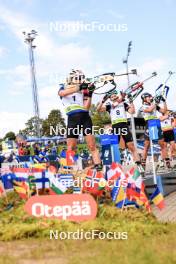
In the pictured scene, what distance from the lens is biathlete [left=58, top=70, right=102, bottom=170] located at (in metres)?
7.98

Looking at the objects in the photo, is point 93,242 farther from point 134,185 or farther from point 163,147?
point 163,147

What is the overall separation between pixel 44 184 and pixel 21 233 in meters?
1.33

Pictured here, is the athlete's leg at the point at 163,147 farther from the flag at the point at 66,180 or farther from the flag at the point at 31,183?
the flag at the point at 31,183

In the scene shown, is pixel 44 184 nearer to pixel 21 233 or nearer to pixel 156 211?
pixel 21 233

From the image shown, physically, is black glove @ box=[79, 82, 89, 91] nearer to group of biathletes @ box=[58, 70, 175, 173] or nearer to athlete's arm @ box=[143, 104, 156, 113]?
group of biathletes @ box=[58, 70, 175, 173]

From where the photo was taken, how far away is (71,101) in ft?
26.6

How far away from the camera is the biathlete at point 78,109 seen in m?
7.98

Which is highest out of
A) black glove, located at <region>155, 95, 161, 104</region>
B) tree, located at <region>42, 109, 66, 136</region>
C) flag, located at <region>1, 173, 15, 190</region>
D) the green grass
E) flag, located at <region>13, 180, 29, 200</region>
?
tree, located at <region>42, 109, 66, 136</region>

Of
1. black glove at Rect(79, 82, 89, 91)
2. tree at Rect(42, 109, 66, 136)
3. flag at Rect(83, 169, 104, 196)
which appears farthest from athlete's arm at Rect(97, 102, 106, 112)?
tree at Rect(42, 109, 66, 136)

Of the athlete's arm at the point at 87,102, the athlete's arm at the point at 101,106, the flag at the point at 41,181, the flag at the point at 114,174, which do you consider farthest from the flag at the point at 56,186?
the athlete's arm at the point at 101,106

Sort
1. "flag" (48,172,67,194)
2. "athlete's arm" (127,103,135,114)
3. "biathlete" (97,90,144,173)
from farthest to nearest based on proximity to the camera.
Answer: "athlete's arm" (127,103,135,114) → "biathlete" (97,90,144,173) → "flag" (48,172,67,194)
